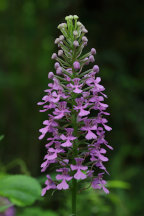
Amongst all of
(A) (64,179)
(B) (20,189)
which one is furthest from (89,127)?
(B) (20,189)

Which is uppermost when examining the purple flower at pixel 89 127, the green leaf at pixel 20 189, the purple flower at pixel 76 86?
the purple flower at pixel 76 86

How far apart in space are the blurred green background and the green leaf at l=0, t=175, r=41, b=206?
6.12 metres

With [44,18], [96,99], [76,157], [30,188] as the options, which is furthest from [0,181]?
[44,18]

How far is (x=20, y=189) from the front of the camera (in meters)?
1.49

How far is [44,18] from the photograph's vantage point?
8.36 m

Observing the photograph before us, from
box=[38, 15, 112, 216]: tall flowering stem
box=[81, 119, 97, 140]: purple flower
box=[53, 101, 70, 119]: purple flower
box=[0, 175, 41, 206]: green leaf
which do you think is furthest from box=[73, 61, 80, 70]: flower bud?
box=[0, 175, 41, 206]: green leaf

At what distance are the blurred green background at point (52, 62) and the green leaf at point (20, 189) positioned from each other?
6.12 meters

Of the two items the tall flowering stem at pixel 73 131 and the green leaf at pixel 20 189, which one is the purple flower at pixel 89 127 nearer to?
the tall flowering stem at pixel 73 131

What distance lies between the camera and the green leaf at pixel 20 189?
1.46m

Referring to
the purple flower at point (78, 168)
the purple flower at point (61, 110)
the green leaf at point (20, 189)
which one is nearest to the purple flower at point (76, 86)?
the purple flower at point (61, 110)

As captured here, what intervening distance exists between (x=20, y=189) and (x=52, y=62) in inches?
272

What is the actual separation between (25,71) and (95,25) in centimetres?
230

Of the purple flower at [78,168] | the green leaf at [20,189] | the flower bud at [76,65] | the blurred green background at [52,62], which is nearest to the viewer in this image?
the green leaf at [20,189]

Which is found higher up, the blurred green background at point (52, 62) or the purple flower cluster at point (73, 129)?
the blurred green background at point (52, 62)
